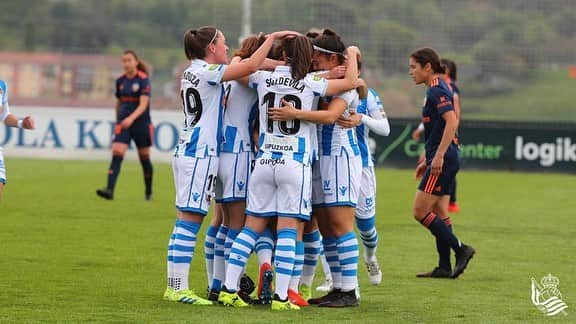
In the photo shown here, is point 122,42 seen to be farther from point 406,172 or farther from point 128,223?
point 128,223

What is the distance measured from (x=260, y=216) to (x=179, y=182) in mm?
644

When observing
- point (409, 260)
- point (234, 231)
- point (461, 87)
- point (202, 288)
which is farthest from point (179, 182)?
point (461, 87)

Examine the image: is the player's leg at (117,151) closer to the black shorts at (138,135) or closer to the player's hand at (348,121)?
the black shorts at (138,135)

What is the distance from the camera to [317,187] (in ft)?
28.8

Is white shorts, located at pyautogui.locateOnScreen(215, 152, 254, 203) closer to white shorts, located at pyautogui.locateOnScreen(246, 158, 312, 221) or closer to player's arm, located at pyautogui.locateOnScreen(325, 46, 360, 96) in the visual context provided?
white shorts, located at pyautogui.locateOnScreen(246, 158, 312, 221)

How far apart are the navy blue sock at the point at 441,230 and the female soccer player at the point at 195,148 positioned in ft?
9.28

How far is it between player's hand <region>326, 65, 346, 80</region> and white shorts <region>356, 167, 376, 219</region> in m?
1.45

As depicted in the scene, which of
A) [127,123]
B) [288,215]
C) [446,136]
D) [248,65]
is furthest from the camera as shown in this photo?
[127,123]

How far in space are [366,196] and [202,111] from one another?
1.91m

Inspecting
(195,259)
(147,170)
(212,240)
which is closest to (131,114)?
(147,170)

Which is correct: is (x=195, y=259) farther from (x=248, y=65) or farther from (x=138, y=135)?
(x=138, y=135)

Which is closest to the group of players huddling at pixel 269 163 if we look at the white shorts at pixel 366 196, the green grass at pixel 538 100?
the white shorts at pixel 366 196

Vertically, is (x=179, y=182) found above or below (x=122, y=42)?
above

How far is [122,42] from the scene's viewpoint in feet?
144
